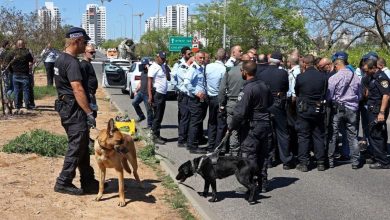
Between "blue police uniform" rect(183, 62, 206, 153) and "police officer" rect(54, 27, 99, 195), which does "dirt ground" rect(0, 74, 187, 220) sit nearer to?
"police officer" rect(54, 27, 99, 195)

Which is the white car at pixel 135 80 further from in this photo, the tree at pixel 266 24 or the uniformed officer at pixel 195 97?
the tree at pixel 266 24

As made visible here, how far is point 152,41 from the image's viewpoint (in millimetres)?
59031

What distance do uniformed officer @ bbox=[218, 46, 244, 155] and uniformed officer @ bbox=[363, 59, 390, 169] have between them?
2.16 metres

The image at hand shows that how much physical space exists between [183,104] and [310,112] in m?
2.79

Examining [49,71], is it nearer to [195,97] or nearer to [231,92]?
[195,97]

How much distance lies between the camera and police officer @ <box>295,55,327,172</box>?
841 centimetres

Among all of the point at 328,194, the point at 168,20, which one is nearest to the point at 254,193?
the point at 328,194

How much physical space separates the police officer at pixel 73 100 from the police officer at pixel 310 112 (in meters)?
3.78

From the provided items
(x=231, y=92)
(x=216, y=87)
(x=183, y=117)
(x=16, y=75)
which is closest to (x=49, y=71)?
(x=16, y=75)

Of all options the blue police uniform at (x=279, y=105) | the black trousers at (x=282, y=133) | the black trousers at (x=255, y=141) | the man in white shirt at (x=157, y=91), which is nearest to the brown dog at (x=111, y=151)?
the black trousers at (x=255, y=141)

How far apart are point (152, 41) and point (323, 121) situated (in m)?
51.5

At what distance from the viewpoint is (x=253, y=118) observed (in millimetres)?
6836

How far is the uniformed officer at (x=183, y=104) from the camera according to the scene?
33.3 feet

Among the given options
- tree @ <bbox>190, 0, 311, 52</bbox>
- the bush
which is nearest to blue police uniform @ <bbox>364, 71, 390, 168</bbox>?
the bush
